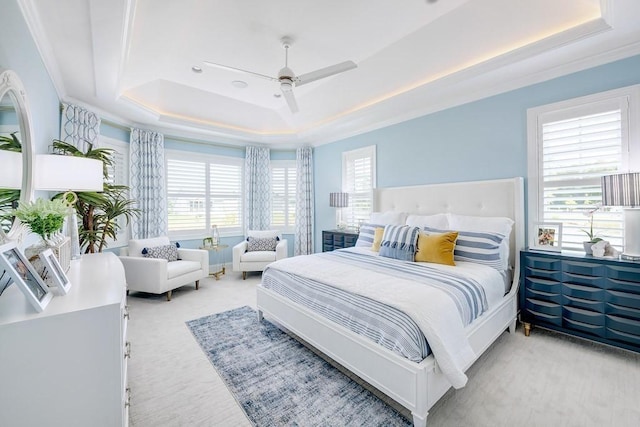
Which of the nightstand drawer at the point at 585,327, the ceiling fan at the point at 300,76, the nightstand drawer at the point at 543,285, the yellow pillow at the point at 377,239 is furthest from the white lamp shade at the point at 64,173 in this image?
the nightstand drawer at the point at 585,327

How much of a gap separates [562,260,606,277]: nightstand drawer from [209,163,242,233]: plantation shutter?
555cm

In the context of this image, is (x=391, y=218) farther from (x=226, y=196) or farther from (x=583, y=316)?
(x=226, y=196)

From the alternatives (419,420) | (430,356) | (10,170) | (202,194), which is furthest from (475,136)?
(202,194)

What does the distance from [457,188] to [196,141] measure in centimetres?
489

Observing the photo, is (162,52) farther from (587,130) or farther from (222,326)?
(587,130)

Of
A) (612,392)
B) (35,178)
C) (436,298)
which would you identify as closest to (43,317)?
(35,178)

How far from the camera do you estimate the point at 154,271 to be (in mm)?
3848

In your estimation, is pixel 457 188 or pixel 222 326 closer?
pixel 222 326

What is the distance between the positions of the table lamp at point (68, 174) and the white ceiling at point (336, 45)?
114cm

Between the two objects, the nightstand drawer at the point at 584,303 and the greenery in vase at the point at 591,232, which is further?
the greenery in vase at the point at 591,232

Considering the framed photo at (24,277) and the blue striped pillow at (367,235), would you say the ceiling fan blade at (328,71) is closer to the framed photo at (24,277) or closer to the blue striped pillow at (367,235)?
the blue striped pillow at (367,235)

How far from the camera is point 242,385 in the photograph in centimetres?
214

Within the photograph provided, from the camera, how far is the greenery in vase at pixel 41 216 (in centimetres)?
146

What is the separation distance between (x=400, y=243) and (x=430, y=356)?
1.59 meters
